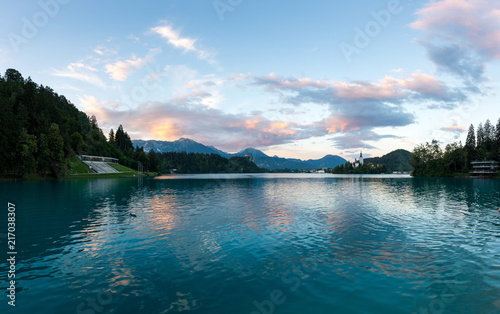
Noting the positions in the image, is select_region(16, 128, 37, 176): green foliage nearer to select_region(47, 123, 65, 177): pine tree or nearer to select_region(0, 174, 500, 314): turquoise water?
select_region(47, 123, 65, 177): pine tree

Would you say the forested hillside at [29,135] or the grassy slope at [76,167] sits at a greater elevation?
the forested hillside at [29,135]

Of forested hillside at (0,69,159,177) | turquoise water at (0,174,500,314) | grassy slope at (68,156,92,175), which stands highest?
forested hillside at (0,69,159,177)

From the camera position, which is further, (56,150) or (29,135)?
(56,150)

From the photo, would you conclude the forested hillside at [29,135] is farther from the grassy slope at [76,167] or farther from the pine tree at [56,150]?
the grassy slope at [76,167]

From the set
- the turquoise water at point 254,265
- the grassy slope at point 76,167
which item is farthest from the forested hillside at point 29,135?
the turquoise water at point 254,265

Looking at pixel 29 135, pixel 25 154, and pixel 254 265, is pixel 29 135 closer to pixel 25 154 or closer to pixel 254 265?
pixel 25 154

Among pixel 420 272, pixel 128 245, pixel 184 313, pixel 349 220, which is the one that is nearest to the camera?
pixel 184 313

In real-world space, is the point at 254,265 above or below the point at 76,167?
below

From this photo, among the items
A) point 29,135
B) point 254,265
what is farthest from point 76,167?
point 254,265

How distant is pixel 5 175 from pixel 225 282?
146 m

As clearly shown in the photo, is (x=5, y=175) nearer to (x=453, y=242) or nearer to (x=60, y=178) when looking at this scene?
(x=60, y=178)

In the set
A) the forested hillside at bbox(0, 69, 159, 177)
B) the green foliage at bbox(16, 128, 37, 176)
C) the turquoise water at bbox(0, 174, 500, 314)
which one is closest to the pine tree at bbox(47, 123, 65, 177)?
the forested hillside at bbox(0, 69, 159, 177)

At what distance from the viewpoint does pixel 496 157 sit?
633 feet

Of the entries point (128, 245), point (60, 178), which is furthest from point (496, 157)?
point (60, 178)
